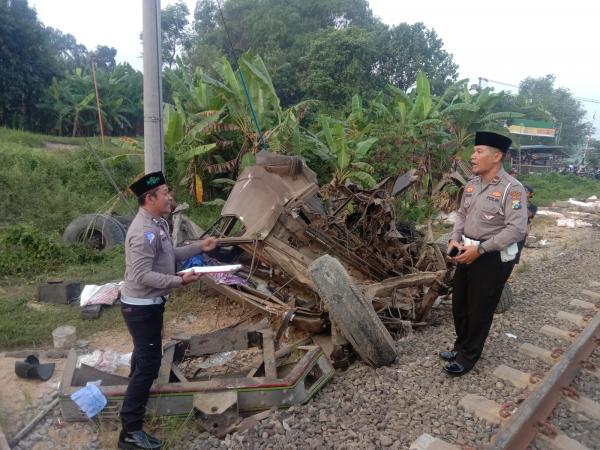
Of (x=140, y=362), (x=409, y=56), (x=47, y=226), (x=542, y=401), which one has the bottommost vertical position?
(x=47, y=226)

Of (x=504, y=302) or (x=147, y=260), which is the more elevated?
(x=147, y=260)

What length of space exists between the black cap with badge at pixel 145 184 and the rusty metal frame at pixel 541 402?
2.79m

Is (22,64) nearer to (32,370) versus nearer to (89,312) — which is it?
(89,312)

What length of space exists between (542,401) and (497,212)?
1.46 metres

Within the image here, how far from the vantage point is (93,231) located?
862cm

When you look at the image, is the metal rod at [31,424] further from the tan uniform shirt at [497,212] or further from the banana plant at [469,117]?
the banana plant at [469,117]

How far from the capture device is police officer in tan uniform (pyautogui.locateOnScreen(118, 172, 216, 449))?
3.13m

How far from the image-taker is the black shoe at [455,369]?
3936 mm

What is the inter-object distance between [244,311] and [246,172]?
1.85 m

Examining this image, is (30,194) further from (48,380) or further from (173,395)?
(173,395)

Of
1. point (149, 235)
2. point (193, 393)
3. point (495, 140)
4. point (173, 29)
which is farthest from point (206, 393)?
point (173, 29)

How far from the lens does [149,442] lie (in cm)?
316

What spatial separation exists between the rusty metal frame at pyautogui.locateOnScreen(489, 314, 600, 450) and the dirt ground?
278 cm

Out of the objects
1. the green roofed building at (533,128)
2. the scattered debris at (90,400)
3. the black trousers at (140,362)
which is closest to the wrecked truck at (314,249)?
the black trousers at (140,362)
